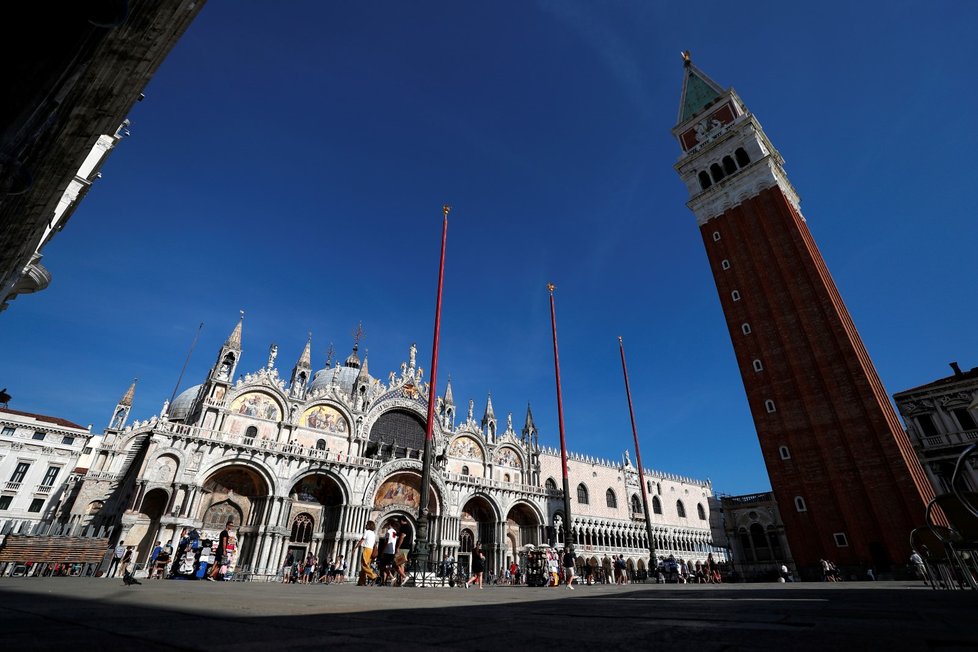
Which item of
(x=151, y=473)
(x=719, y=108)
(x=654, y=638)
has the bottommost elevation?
(x=654, y=638)

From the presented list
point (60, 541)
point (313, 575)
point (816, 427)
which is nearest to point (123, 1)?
point (60, 541)

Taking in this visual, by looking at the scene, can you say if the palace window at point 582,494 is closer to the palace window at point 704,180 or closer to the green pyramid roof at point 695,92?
the palace window at point 704,180

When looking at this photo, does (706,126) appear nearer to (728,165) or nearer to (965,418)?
(728,165)

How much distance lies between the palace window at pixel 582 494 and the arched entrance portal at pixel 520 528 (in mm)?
6555

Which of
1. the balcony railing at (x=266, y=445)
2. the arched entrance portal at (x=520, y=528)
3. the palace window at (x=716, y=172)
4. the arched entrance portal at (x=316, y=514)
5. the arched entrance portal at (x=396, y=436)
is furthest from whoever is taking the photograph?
the palace window at (x=716, y=172)

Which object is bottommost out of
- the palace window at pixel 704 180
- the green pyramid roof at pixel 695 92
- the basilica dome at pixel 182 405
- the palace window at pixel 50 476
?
the palace window at pixel 50 476

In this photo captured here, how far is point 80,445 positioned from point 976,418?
65626 millimetres

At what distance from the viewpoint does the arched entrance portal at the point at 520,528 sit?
33.4m

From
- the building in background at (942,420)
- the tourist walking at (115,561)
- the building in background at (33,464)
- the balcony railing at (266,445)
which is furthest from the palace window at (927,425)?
the building in background at (33,464)

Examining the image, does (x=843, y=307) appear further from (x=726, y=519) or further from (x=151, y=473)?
(x=151, y=473)

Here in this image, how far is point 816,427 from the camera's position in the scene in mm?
26156

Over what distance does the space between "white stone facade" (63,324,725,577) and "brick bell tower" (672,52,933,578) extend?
16.6 m

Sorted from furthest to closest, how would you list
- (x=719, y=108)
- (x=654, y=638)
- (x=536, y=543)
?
(x=719, y=108), (x=536, y=543), (x=654, y=638)

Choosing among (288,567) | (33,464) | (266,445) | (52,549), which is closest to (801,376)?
(288,567)
